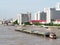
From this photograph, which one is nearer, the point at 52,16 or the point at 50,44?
the point at 50,44

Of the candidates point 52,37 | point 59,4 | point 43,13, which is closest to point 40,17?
point 43,13

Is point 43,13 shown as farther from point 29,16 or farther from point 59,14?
point 59,14

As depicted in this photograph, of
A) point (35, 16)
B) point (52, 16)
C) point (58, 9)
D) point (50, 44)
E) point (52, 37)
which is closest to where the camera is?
point (50, 44)

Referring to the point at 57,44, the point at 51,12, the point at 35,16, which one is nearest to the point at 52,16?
the point at 51,12

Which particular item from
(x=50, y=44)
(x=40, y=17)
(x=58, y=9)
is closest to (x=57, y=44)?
(x=50, y=44)

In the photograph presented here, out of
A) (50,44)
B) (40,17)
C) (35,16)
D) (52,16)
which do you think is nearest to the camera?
(50,44)

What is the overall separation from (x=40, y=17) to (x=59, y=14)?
1729cm

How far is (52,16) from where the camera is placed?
104688 millimetres

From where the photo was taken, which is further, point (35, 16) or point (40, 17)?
point (35, 16)

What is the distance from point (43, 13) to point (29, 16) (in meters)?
7.36

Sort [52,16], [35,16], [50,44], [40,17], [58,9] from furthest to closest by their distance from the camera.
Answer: [35,16], [40,17], [58,9], [52,16], [50,44]

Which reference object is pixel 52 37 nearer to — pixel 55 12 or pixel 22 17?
pixel 55 12

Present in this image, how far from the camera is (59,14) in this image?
359 feet

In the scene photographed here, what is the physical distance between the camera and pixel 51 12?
10506 centimetres
